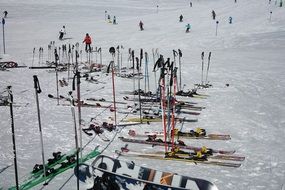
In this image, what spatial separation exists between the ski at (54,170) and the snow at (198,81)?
0.69ft

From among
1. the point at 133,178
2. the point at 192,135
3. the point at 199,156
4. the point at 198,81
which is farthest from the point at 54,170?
the point at 198,81

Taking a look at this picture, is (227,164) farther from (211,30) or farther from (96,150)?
A: (211,30)

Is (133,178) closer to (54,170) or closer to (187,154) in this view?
(54,170)

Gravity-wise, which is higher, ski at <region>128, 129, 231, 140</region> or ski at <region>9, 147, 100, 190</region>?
ski at <region>128, 129, 231, 140</region>

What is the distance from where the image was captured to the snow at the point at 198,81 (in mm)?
9659

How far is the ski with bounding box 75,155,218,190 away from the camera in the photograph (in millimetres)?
7492

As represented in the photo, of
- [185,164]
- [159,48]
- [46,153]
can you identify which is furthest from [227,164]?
[159,48]

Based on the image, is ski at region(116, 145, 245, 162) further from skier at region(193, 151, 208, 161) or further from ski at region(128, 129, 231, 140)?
ski at region(128, 129, 231, 140)

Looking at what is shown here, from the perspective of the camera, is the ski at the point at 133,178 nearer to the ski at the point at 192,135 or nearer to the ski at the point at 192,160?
the ski at the point at 192,160

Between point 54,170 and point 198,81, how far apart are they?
481 inches

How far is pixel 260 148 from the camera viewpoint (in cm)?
1070

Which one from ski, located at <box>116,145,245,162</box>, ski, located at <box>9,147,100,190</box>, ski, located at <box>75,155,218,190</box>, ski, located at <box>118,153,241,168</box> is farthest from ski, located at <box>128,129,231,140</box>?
ski, located at <box>75,155,218,190</box>

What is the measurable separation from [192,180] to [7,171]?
182 inches

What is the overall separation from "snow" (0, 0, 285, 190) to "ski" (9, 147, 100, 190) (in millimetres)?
210
